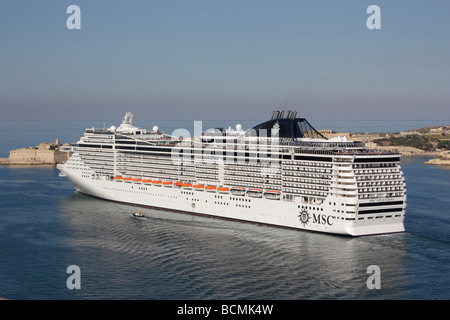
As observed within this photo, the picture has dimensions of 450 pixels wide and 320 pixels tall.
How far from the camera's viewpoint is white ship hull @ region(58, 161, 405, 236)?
44.0 metres

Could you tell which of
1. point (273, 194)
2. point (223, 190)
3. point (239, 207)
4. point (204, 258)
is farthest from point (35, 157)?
point (204, 258)

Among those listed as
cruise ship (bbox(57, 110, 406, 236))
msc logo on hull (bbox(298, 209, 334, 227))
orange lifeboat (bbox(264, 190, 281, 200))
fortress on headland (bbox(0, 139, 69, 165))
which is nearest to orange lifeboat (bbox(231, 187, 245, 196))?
cruise ship (bbox(57, 110, 406, 236))

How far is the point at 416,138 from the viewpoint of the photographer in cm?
17538

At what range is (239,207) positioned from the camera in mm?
50812

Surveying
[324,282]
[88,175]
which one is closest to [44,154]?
[88,175]

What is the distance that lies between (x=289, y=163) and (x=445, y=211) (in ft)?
60.4

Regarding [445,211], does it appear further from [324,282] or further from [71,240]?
[71,240]

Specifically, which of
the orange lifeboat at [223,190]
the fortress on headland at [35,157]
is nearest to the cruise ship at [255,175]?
the orange lifeboat at [223,190]

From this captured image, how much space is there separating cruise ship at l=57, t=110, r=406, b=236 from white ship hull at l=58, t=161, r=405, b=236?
0.09 m

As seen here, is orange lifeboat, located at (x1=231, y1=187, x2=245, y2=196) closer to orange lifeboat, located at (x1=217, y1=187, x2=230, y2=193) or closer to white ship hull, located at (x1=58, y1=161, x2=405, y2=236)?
white ship hull, located at (x1=58, y1=161, x2=405, y2=236)

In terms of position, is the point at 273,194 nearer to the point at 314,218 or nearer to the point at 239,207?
the point at 239,207

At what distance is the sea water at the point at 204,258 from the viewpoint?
31.7m

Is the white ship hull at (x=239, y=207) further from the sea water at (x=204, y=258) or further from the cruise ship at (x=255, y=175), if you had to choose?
the sea water at (x=204, y=258)

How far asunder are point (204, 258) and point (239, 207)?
1326cm
